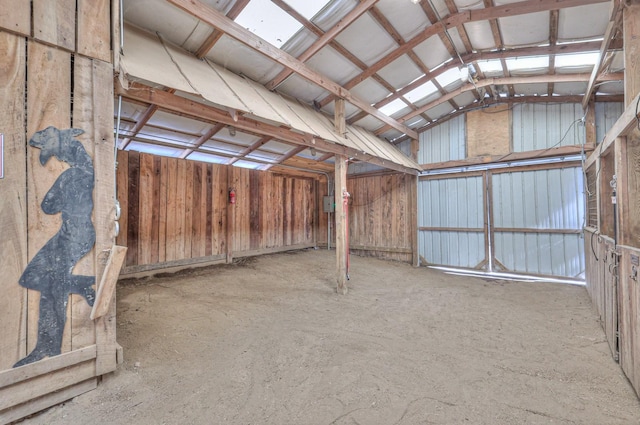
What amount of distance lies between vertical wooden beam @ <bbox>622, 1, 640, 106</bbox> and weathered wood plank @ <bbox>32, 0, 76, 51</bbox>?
4.18 meters

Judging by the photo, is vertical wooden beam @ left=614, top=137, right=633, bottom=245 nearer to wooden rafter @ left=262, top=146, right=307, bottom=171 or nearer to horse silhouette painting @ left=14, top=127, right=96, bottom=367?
horse silhouette painting @ left=14, top=127, right=96, bottom=367

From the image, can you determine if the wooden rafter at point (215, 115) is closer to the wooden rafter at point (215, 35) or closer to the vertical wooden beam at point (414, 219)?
the wooden rafter at point (215, 35)

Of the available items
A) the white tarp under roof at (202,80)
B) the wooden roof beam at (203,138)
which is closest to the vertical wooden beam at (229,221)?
the wooden roof beam at (203,138)

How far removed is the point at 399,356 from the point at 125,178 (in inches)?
198

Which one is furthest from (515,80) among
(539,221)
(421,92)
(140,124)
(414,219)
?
(140,124)

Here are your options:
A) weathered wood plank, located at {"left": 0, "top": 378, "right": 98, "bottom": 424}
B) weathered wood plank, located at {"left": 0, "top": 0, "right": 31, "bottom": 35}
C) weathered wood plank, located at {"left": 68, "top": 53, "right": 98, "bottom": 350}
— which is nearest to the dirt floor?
weathered wood plank, located at {"left": 0, "top": 378, "right": 98, "bottom": 424}

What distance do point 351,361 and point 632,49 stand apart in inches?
138

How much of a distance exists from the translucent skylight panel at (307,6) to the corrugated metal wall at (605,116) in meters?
5.60

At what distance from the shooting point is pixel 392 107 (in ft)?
18.0

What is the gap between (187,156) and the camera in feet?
18.0

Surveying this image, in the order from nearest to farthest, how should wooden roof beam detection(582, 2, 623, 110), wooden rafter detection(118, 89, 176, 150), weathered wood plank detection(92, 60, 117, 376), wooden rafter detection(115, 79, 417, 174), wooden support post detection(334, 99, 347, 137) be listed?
weathered wood plank detection(92, 60, 117, 376) → wooden rafter detection(115, 79, 417, 174) → wooden roof beam detection(582, 2, 623, 110) → wooden rafter detection(118, 89, 176, 150) → wooden support post detection(334, 99, 347, 137)

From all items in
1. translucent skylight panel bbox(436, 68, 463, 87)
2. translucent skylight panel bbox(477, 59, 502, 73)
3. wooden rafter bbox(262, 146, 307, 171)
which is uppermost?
translucent skylight panel bbox(477, 59, 502, 73)

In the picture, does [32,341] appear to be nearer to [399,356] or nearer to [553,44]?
[399,356]

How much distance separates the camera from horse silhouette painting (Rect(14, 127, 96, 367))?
1586 millimetres
